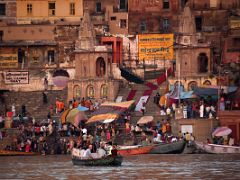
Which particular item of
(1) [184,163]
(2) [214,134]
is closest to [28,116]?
(2) [214,134]

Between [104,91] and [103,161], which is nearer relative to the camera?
[103,161]

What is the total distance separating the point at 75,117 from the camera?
110m

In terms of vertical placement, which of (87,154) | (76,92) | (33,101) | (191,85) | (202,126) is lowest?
(87,154)

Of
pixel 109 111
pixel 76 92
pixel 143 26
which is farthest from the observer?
pixel 143 26

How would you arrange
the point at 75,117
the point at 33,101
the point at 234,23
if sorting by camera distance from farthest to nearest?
the point at 234,23 < the point at 33,101 < the point at 75,117

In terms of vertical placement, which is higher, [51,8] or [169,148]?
[51,8]

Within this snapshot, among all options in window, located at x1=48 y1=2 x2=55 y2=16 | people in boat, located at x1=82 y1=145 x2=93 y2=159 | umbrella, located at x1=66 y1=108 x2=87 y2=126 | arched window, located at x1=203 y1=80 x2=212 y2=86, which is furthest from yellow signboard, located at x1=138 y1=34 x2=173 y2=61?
people in boat, located at x1=82 y1=145 x2=93 y2=159

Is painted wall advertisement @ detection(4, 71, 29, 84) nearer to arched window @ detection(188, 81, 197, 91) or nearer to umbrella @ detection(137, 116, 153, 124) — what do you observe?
arched window @ detection(188, 81, 197, 91)

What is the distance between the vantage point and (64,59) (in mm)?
124938

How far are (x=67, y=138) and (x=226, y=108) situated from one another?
10.4 metres

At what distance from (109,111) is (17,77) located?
567 inches

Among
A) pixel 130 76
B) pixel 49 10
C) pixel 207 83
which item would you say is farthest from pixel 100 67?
pixel 49 10

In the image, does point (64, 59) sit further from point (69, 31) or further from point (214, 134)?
point (214, 134)

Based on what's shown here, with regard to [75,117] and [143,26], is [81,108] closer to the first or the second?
[75,117]
